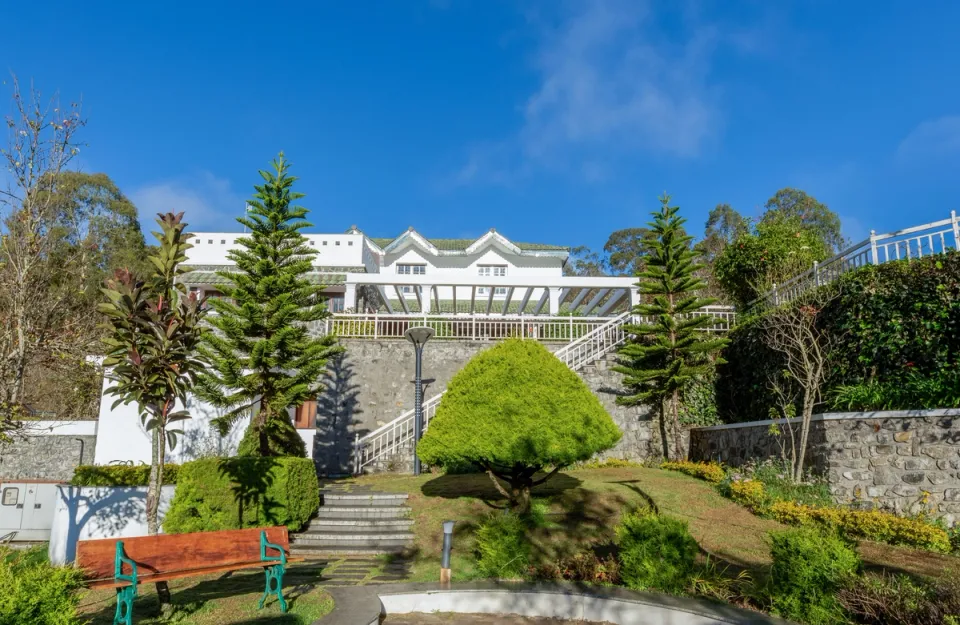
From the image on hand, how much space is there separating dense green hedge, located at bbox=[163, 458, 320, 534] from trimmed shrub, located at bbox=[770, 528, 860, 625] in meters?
6.77

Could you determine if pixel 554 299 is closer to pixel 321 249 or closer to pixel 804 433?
pixel 321 249

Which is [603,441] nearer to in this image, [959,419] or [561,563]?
[561,563]

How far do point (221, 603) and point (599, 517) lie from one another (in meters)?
5.65

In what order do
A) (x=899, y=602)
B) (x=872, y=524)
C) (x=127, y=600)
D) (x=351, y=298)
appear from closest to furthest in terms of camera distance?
(x=899, y=602), (x=127, y=600), (x=872, y=524), (x=351, y=298)

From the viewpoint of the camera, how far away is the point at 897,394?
878 cm

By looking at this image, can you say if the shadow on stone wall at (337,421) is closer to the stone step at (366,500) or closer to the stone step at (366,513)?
the stone step at (366,500)

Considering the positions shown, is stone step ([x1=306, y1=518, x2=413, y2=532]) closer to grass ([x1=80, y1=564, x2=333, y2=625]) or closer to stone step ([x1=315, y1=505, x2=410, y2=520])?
stone step ([x1=315, y1=505, x2=410, y2=520])

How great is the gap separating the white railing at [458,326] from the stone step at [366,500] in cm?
759

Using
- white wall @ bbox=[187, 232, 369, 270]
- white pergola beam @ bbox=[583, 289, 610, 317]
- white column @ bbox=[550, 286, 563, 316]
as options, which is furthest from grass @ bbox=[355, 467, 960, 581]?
white wall @ bbox=[187, 232, 369, 270]

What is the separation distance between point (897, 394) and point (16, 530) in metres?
15.4

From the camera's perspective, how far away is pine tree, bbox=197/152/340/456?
1141cm

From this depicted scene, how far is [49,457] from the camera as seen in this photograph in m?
14.3

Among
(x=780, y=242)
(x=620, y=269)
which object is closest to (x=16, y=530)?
(x=780, y=242)

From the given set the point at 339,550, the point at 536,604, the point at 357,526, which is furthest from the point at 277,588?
the point at 357,526
